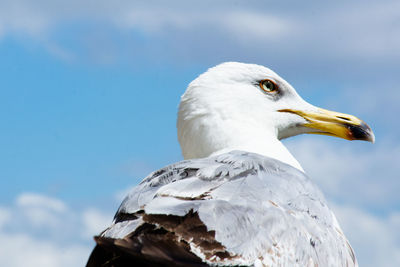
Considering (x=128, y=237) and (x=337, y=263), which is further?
(x=337, y=263)

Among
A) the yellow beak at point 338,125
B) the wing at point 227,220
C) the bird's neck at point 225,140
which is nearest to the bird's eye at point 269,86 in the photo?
the yellow beak at point 338,125

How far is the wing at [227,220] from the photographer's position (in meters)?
4.86

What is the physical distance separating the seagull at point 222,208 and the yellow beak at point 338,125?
56 centimetres

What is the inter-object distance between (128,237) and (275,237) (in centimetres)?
99

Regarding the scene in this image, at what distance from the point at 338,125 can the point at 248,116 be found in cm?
96

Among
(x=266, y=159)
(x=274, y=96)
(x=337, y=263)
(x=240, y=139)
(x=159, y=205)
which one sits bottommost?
(x=337, y=263)

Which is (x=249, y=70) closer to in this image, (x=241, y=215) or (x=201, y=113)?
(x=201, y=113)

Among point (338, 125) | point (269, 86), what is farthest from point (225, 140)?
point (338, 125)

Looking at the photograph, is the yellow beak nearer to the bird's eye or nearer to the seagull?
the bird's eye

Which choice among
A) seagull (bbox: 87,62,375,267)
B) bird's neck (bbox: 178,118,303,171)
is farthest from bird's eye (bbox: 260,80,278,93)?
bird's neck (bbox: 178,118,303,171)

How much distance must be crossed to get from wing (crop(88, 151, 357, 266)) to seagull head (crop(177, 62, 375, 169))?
116 cm

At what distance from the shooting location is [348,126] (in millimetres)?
7824

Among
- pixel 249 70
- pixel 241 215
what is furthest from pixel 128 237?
pixel 249 70

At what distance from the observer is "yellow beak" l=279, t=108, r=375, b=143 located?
7.82 m
